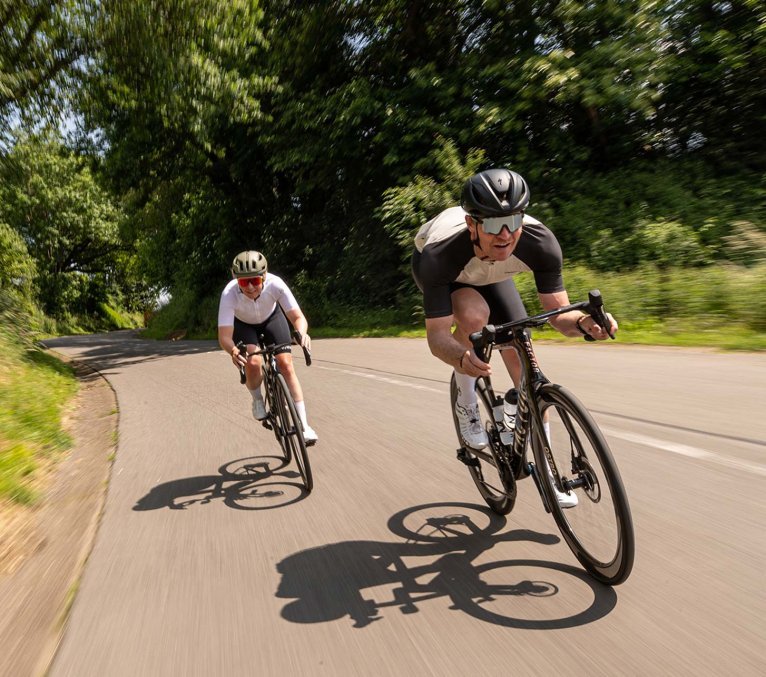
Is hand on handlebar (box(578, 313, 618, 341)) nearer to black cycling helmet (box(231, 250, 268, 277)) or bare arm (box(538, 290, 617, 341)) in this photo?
bare arm (box(538, 290, 617, 341))

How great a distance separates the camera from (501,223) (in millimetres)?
3023

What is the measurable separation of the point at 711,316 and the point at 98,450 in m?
9.55

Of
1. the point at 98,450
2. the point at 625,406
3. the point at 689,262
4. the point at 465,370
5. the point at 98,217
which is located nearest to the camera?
the point at 465,370

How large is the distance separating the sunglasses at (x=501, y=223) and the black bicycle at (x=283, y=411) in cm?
234

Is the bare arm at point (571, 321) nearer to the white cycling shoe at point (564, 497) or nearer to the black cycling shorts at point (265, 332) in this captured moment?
the white cycling shoe at point (564, 497)

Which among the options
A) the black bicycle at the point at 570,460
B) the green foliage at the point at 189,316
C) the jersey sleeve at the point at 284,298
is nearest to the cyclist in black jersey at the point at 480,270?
the black bicycle at the point at 570,460

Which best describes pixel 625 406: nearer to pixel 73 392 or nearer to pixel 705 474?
pixel 705 474

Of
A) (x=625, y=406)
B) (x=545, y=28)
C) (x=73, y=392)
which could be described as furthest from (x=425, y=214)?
(x=625, y=406)

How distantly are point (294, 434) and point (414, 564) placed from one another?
76.9 inches

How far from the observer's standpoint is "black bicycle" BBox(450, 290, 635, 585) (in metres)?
2.70

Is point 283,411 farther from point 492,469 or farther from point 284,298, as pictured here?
point 492,469

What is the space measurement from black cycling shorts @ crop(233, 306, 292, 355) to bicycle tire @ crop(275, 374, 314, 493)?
652 millimetres

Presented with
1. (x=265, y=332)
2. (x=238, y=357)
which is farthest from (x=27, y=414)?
(x=238, y=357)

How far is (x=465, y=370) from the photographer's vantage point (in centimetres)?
302
